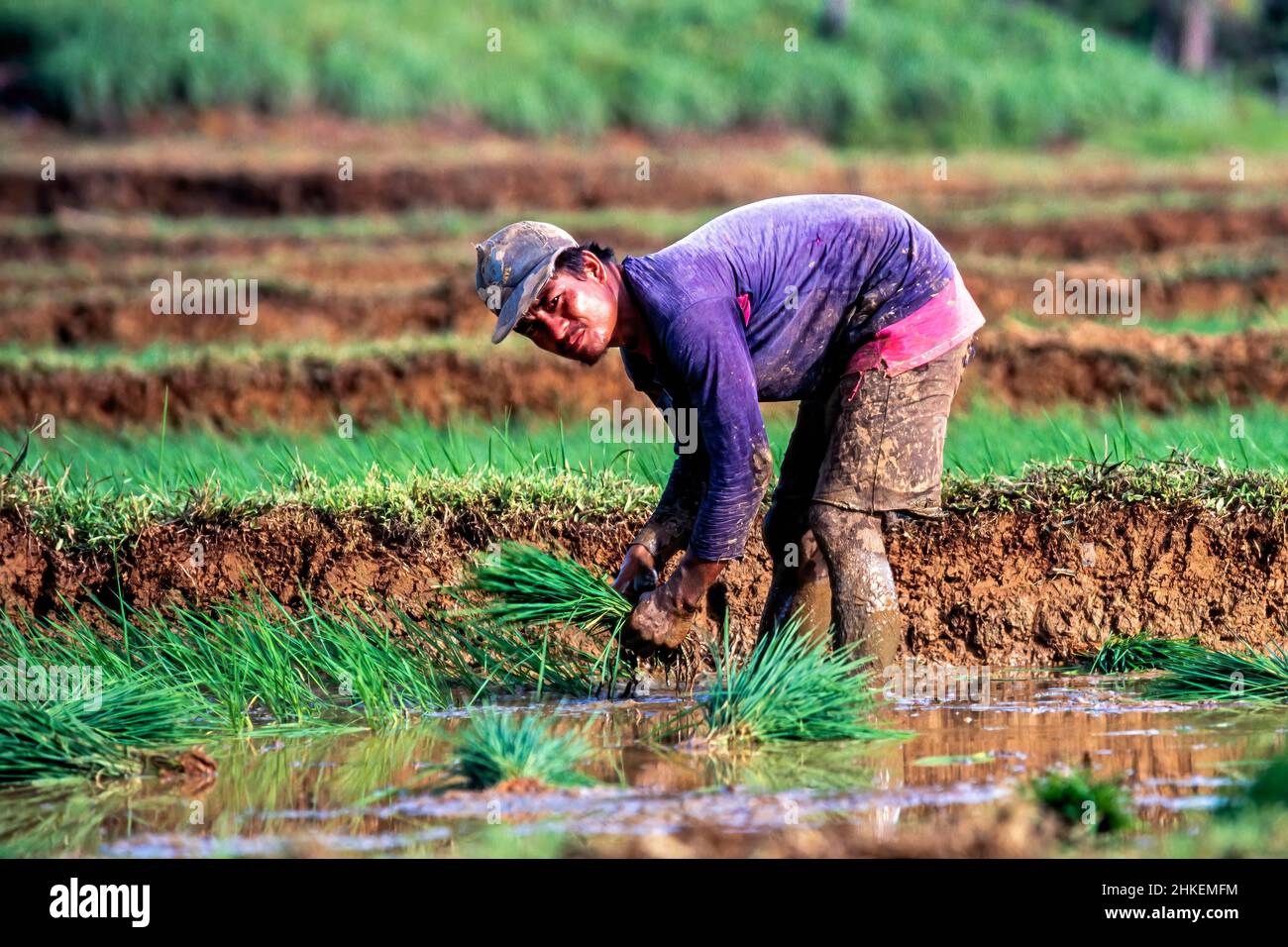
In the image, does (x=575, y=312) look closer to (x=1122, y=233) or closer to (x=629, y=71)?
(x=1122, y=233)

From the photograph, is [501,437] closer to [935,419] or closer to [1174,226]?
[935,419]

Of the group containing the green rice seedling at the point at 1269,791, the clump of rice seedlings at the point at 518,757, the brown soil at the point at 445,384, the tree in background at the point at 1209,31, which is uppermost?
the tree in background at the point at 1209,31

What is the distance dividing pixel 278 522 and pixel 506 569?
50.5 inches

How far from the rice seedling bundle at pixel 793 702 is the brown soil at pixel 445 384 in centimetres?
486

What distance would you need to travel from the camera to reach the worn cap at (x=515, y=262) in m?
3.97

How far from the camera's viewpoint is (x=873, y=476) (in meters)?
4.34

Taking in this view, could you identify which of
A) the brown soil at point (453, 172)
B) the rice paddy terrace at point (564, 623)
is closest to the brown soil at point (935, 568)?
the rice paddy terrace at point (564, 623)

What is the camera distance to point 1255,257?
38.8 feet

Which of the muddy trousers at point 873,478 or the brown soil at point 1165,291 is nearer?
the muddy trousers at point 873,478

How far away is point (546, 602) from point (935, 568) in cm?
162

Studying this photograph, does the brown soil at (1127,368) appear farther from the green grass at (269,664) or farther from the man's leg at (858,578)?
the green grass at (269,664)

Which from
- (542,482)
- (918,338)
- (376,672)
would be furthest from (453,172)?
(918,338)

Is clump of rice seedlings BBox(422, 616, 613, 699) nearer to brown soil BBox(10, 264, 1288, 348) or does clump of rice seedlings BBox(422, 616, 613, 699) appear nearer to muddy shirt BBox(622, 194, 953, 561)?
muddy shirt BBox(622, 194, 953, 561)

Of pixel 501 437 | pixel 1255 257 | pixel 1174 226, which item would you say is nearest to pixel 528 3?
pixel 1174 226
